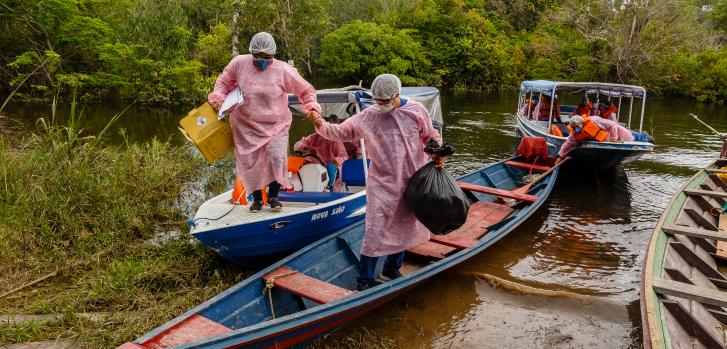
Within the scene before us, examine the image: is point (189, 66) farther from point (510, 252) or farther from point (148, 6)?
point (510, 252)

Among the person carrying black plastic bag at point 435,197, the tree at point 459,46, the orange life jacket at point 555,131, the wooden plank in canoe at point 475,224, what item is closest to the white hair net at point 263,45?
the person carrying black plastic bag at point 435,197

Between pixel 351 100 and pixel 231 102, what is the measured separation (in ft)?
7.17

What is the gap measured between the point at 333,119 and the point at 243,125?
4.49 ft

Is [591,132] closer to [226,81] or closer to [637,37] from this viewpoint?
[226,81]

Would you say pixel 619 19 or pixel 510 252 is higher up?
pixel 619 19

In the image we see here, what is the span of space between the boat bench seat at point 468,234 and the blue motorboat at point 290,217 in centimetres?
100

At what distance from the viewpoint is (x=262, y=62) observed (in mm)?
4734

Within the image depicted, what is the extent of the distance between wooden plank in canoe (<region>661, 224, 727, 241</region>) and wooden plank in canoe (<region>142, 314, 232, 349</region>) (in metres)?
4.43

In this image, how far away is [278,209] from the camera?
5.21m

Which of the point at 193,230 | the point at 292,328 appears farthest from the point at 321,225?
the point at 292,328


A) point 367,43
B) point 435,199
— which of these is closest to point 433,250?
point 435,199

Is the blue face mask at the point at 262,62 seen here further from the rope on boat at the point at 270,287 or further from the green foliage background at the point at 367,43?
the green foliage background at the point at 367,43

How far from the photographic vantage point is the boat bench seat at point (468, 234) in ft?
17.7

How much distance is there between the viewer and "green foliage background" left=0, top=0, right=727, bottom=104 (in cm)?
1998
